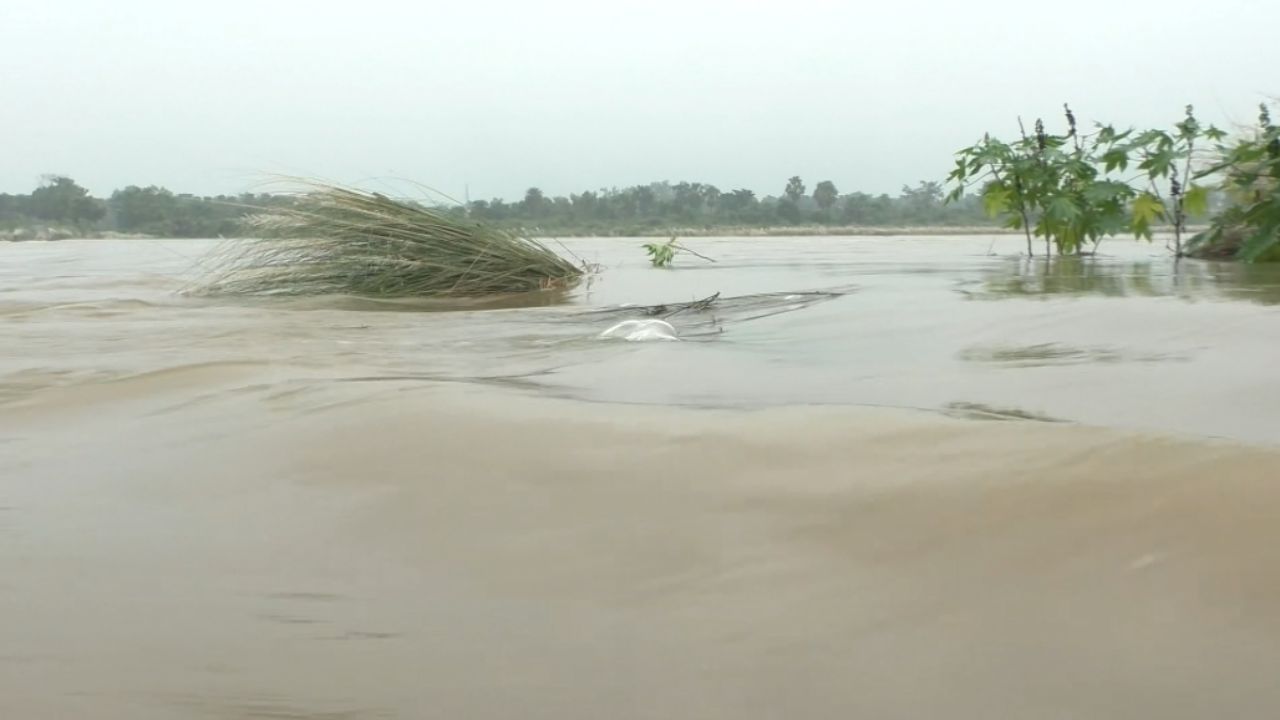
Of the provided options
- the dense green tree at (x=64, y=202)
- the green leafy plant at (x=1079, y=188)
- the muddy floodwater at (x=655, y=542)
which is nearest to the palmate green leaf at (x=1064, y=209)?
the green leafy plant at (x=1079, y=188)

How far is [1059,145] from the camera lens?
5.84m

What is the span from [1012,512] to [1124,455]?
0.69 ft

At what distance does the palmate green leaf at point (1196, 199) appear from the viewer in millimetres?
5383

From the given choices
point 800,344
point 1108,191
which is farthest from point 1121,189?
point 800,344

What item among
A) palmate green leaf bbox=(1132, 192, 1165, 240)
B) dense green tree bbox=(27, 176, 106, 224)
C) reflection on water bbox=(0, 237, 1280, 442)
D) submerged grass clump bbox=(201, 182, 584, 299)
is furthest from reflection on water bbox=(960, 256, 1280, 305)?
dense green tree bbox=(27, 176, 106, 224)

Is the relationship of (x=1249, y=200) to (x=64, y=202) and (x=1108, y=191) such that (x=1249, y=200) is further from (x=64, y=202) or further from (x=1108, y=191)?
(x=64, y=202)

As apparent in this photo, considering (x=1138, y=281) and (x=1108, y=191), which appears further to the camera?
(x=1108, y=191)

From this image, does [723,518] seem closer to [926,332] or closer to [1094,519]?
[1094,519]

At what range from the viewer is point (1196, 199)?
5.41 m

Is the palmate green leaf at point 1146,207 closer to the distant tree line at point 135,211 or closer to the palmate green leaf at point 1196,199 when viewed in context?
the palmate green leaf at point 1196,199

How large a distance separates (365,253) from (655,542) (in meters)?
4.51

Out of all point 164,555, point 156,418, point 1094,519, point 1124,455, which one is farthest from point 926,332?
point 164,555

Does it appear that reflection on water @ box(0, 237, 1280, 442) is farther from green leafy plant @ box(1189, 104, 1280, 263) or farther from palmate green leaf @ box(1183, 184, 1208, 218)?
palmate green leaf @ box(1183, 184, 1208, 218)

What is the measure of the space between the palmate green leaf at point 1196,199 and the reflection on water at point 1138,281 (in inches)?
11.6
